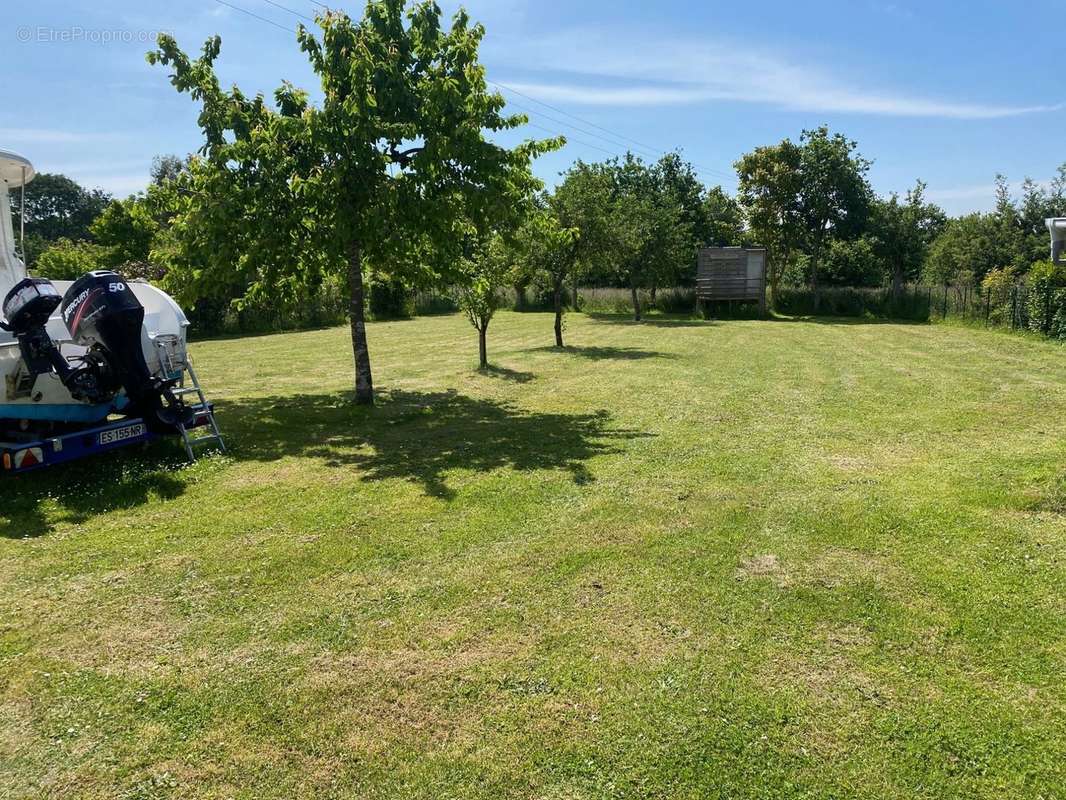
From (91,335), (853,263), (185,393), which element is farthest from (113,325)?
(853,263)

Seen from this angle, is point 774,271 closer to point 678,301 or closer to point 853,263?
point 853,263

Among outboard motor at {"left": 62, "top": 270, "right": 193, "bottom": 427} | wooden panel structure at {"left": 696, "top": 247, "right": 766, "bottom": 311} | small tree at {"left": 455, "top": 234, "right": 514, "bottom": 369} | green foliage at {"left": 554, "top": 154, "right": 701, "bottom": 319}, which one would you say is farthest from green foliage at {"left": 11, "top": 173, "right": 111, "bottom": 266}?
outboard motor at {"left": 62, "top": 270, "right": 193, "bottom": 427}

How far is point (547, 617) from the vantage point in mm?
3980

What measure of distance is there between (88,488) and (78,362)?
1197 mm

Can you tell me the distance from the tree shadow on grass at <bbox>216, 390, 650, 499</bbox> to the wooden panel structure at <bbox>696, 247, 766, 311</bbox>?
2551cm

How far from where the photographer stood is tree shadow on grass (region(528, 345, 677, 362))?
1717cm

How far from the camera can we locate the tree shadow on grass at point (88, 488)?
565cm

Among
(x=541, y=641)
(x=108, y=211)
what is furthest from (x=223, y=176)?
(x=108, y=211)

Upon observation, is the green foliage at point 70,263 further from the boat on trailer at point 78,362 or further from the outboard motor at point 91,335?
the outboard motor at point 91,335

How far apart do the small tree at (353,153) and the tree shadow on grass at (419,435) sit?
91.0 inches

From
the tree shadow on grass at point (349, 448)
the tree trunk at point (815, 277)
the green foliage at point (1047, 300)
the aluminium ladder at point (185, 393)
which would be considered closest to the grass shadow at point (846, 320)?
the tree trunk at point (815, 277)

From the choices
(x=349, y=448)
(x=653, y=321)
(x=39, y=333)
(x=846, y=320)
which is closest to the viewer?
(x=39, y=333)

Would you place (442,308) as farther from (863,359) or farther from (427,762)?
(427,762)

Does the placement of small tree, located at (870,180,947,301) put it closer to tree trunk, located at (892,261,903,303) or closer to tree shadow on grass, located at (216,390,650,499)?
tree trunk, located at (892,261,903,303)
